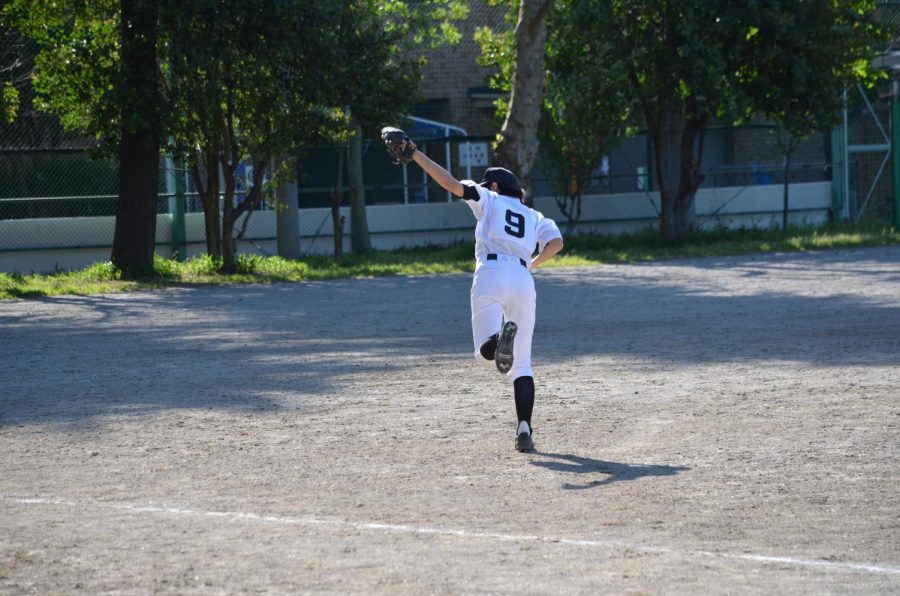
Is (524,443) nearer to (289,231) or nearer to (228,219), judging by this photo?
(228,219)

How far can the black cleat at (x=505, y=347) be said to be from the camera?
745 cm

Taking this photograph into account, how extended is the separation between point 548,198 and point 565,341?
18.3 meters

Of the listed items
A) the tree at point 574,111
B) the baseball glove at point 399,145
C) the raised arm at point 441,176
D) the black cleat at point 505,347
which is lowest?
the black cleat at point 505,347

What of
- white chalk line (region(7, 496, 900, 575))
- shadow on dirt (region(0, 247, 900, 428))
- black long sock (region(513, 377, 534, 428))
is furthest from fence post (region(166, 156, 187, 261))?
white chalk line (region(7, 496, 900, 575))

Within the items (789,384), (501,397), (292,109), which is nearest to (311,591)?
(501,397)

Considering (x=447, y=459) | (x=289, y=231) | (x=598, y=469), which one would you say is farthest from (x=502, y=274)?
(x=289, y=231)

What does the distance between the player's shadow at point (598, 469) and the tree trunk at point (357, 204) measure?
60.9 ft

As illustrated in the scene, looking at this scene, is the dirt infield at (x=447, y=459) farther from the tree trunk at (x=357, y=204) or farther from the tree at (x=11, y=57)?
the tree trunk at (x=357, y=204)

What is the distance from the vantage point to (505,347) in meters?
7.47

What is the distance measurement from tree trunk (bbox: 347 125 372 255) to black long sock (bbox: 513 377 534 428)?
1801 centimetres

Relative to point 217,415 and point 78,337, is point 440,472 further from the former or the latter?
point 78,337

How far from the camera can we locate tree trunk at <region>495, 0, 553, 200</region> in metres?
22.9

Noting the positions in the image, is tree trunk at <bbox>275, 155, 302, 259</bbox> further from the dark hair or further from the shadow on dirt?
the dark hair

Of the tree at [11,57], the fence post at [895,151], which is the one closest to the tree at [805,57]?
the fence post at [895,151]
